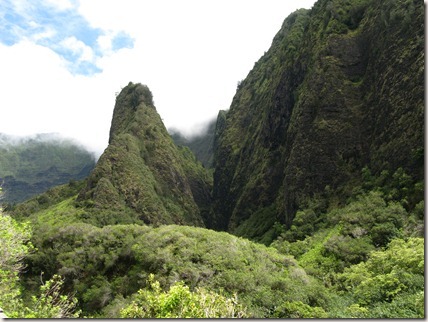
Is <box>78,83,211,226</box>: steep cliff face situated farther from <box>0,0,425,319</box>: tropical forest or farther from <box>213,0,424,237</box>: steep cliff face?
<box>213,0,424,237</box>: steep cliff face

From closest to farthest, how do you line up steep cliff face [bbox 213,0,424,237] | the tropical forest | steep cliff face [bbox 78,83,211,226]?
the tropical forest → steep cliff face [bbox 213,0,424,237] → steep cliff face [bbox 78,83,211,226]

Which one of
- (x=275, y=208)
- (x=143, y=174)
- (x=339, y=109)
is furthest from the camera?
(x=143, y=174)

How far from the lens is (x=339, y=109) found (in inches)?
3314

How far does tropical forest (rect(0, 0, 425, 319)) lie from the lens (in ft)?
86.5

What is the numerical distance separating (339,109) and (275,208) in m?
36.5

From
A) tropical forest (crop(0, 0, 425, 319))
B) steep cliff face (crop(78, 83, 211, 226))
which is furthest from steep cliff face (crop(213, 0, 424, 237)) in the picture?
steep cliff face (crop(78, 83, 211, 226))

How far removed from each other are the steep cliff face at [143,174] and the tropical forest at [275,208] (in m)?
0.63

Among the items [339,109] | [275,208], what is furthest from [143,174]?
[339,109]

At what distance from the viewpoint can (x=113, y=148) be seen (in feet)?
399

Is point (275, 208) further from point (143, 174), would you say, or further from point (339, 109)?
point (143, 174)

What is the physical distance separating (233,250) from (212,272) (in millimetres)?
4857

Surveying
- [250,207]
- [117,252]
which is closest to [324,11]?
[250,207]

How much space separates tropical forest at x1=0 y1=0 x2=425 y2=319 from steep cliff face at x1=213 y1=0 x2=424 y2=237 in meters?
0.35

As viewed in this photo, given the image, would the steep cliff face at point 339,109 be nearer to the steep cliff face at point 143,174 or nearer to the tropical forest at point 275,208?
the tropical forest at point 275,208
